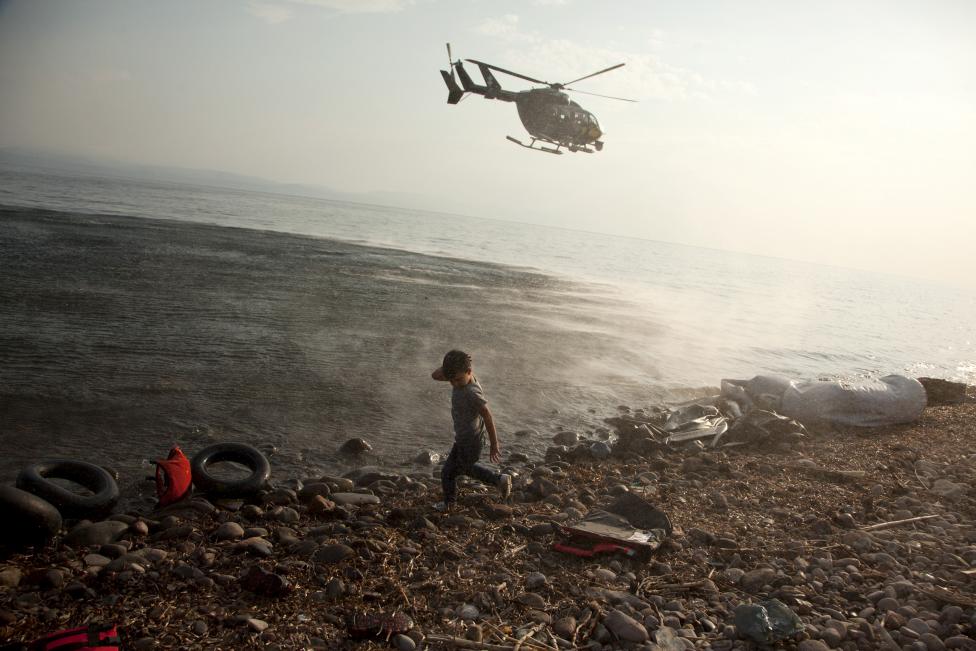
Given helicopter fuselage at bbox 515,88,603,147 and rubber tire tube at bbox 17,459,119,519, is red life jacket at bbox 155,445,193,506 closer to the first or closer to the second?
rubber tire tube at bbox 17,459,119,519

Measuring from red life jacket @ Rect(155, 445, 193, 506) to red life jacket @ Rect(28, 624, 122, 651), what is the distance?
7.23 feet

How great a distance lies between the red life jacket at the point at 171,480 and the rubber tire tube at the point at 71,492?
35cm

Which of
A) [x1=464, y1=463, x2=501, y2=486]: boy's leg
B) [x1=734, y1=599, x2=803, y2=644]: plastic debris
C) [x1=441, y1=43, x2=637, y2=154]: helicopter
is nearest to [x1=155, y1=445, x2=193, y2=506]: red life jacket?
[x1=464, y1=463, x2=501, y2=486]: boy's leg

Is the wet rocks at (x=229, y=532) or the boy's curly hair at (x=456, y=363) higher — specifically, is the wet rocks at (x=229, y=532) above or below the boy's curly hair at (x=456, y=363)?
below

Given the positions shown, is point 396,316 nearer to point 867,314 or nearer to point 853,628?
point 853,628

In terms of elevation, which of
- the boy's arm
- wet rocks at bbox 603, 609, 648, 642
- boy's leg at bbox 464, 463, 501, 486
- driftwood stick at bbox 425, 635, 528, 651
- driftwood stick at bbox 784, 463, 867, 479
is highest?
the boy's arm

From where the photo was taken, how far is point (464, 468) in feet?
19.5

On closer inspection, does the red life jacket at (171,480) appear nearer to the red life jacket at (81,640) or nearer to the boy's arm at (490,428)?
the red life jacket at (81,640)

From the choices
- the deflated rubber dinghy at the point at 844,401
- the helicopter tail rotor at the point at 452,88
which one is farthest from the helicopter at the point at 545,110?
the deflated rubber dinghy at the point at 844,401

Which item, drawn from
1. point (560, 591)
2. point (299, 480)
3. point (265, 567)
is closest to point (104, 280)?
point (299, 480)

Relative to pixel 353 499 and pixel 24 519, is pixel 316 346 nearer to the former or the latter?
pixel 353 499

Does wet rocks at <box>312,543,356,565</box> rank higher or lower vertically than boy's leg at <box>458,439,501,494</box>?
lower

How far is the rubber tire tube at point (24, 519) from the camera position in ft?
13.8

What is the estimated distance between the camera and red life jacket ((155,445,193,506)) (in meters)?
5.30
